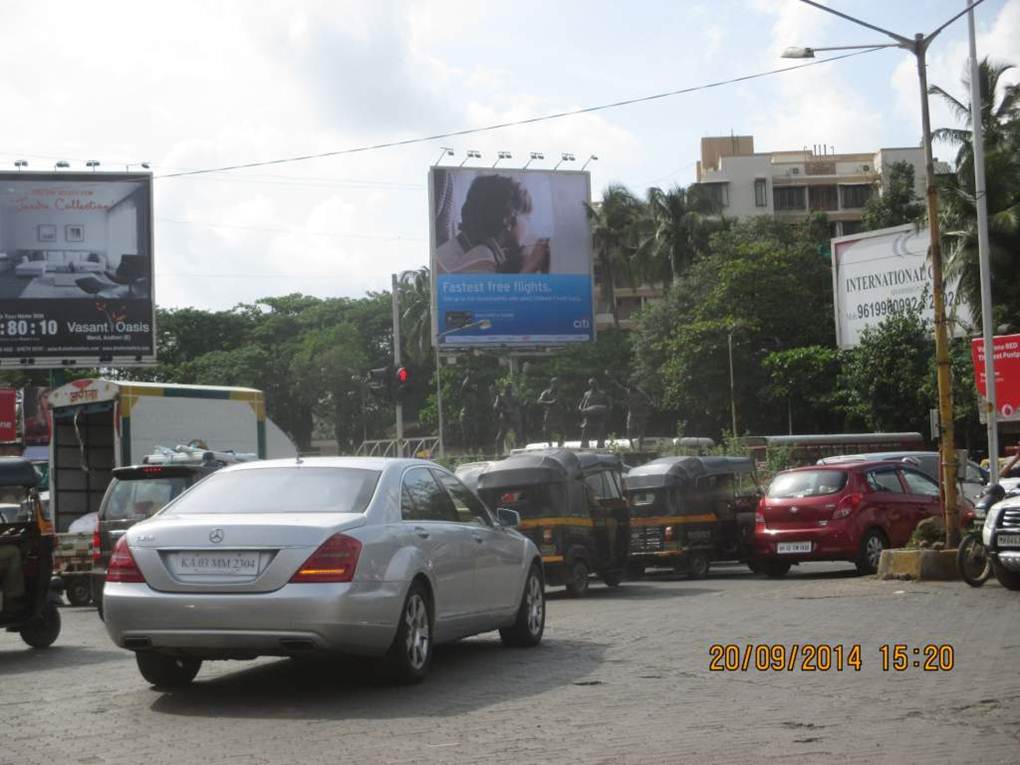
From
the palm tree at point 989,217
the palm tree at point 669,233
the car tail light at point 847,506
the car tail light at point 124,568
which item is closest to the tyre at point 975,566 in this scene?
the car tail light at point 847,506

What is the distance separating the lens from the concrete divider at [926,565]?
17516 mm

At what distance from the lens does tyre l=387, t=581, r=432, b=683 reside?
9195mm

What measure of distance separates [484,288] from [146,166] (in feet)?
38.9

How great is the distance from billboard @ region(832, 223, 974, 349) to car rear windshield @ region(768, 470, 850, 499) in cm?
3141

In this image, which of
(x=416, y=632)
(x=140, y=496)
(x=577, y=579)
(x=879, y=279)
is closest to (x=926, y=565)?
(x=577, y=579)

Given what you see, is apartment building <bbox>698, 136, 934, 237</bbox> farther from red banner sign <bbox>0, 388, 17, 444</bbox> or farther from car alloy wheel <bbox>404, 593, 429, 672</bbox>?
car alloy wheel <bbox>404, 593, 429, 672</bbox>

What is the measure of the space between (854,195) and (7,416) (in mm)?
63845

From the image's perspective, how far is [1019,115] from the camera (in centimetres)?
5494

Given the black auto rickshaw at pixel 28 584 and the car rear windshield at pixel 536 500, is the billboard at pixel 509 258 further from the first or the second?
the black auto rickshaw at pixel 28 584

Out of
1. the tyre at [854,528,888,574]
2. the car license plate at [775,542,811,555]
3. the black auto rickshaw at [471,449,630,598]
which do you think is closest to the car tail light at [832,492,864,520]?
the tyre at [854,528,888,574]

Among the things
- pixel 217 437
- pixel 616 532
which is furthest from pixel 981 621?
pixel 217 437

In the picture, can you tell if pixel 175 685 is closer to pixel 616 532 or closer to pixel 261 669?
pixel 261 669

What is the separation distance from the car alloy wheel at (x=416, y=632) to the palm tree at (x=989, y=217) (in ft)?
117

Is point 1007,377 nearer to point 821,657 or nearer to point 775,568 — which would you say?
point 775,568
